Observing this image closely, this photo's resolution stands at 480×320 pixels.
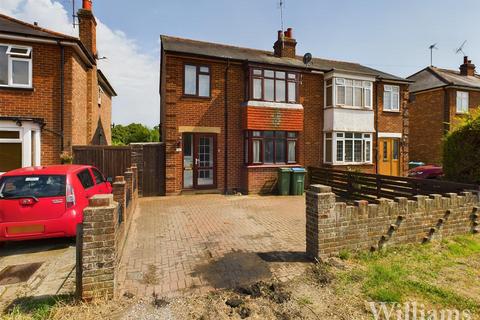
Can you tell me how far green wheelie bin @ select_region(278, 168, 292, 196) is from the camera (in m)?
11.3

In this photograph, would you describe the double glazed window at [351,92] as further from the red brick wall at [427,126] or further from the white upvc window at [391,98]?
the red brick wall at [427,126]

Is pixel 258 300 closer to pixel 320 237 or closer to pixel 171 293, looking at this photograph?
A: pixel 171 293

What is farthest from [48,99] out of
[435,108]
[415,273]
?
[435,108]

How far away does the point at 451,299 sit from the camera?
3.38 m

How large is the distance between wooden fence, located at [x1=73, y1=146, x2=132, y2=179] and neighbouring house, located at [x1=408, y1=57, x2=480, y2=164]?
18841 mm

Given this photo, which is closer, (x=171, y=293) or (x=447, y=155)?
(x=171, y=293)

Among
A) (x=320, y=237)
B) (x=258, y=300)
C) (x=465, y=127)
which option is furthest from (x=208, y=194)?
(x=465, y=127)

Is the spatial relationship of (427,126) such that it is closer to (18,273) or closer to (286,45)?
(286,45)

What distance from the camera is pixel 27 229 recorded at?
4.68 m

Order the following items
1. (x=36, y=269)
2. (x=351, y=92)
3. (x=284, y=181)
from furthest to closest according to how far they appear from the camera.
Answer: (x=351, y=92)
(x=284, y=181)
(x=36, y=269)

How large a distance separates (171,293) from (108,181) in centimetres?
484

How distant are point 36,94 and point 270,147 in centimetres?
906

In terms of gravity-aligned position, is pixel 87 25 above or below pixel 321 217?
above

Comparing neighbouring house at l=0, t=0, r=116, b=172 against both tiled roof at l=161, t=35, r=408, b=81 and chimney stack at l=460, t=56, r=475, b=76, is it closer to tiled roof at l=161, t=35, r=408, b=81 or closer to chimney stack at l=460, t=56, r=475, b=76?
tiled roof at l=161, t=35, r=408, b=81
